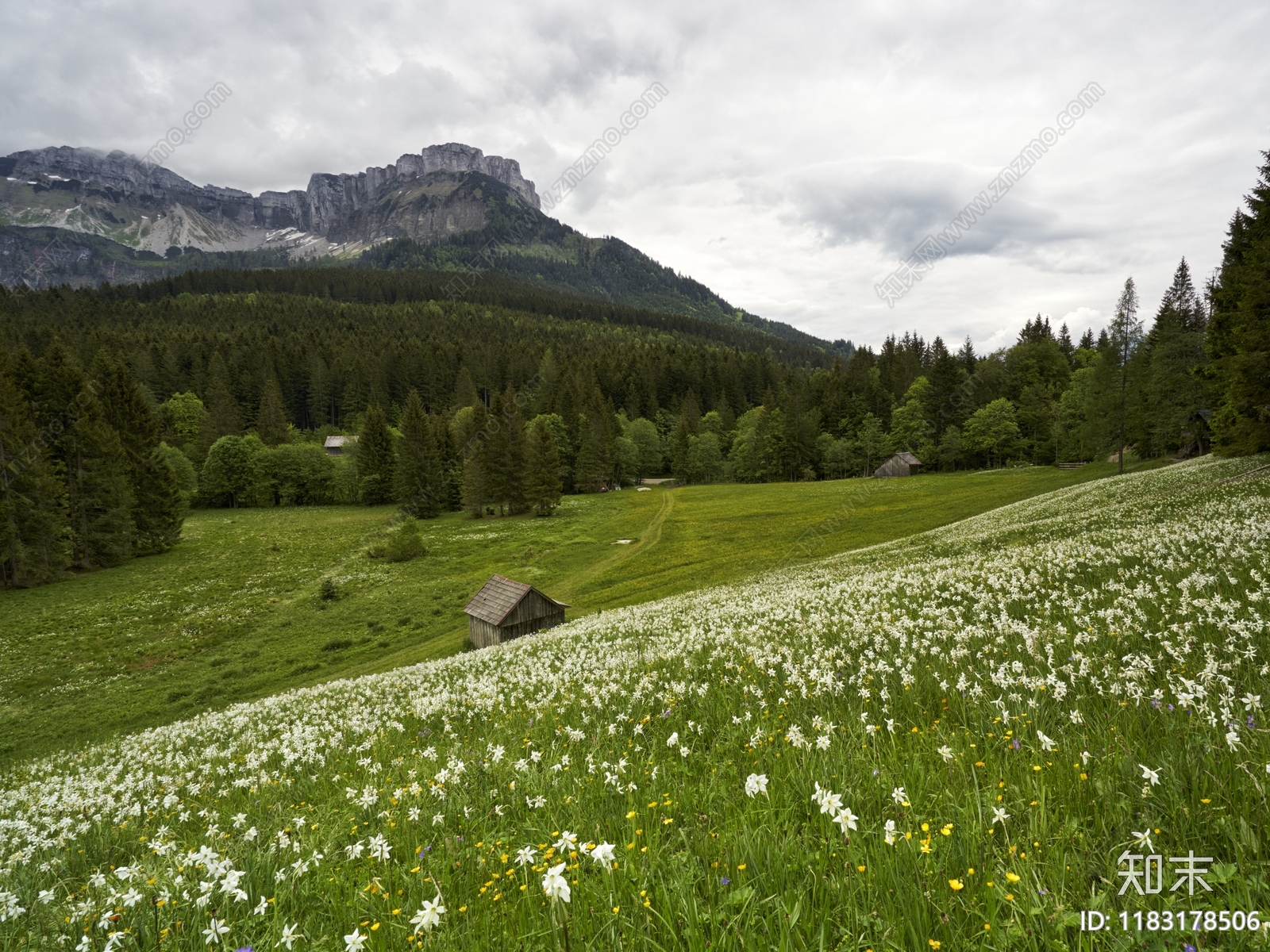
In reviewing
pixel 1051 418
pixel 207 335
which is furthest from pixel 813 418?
pixel 207 335

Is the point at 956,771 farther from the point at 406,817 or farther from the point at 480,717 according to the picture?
the point at 480,717

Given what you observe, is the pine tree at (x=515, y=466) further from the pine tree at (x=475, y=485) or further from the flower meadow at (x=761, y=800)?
the flower meadow at (x=761, y=800)

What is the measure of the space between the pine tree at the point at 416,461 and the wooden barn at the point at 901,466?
84.5 meters

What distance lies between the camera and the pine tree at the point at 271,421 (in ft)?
401

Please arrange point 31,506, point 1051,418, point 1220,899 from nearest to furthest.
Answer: point 1220,899, point 31,506, point 1051,418

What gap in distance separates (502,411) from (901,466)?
77456 millimetres

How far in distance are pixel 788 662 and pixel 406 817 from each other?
18.6 ft

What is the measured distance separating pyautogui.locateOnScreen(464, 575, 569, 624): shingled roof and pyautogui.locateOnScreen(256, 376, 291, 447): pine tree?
11220 cm

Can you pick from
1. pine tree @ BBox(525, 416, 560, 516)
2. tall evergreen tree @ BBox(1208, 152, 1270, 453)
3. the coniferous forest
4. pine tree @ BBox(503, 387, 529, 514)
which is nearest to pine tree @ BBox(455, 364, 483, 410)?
the coniferous forest

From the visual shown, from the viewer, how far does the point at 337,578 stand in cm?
4988

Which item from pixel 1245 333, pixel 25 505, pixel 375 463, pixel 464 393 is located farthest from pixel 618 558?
pixel 464 393

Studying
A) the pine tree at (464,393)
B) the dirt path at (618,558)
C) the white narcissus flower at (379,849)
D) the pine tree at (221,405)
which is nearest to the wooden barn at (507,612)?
the dirt path at (618,558)

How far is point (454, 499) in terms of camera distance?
95625 millimetres

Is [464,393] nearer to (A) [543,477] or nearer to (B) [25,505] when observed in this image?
(A) [543,477]
